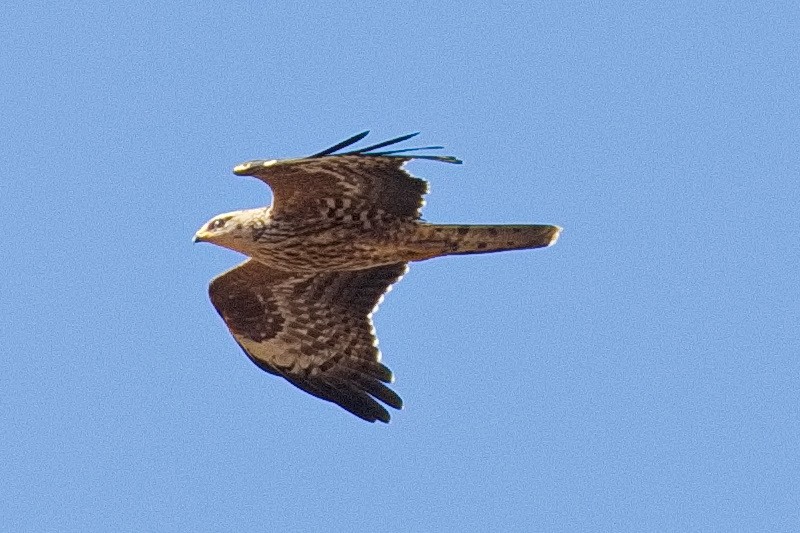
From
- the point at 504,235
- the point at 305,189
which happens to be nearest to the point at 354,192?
the point at 305,189

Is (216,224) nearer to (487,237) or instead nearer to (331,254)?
(331,254)

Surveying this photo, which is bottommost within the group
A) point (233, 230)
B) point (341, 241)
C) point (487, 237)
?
point (233, 230)

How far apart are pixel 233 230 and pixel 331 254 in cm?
77

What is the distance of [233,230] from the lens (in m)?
13.0

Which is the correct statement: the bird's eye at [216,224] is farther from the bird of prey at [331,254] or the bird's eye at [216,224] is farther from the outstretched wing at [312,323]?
the outstretched wing at [312,323]

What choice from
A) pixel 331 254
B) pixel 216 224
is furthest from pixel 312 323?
pixel 216 224

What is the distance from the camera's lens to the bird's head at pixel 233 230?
12984 millimetres

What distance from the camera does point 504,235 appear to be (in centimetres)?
1277

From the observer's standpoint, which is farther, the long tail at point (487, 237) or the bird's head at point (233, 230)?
the bird's head at point (233, 230)

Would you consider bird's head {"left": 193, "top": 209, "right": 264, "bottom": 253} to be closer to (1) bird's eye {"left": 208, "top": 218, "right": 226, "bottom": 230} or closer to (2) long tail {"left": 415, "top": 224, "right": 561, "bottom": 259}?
(1) bird's eye {"left": 208, "top": 218, "right": 226, "bottom": 230}

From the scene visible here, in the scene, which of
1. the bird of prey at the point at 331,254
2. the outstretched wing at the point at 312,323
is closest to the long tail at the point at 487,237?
the bird of prey at the point at 331,254

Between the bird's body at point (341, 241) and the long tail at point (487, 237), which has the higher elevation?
the long tail at point (487, 237)

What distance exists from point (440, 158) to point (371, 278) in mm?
2531

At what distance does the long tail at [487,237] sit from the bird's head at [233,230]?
4.16ft
